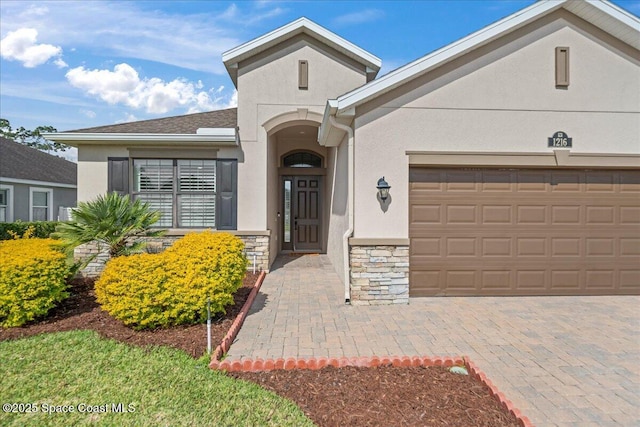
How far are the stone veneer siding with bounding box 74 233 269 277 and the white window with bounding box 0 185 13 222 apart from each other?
7428mm

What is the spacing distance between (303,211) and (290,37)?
591cm

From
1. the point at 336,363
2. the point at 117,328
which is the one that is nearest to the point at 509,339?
the point at 336,363

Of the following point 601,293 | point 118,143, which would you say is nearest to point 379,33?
point 118,143

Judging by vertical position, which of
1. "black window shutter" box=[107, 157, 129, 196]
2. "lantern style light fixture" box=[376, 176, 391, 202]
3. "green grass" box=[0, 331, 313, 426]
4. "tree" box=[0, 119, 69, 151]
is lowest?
"green grass" box=[0, 331, 313, 426]

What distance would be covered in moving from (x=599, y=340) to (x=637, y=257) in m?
3.53

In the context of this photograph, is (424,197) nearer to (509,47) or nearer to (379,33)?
(509,47)

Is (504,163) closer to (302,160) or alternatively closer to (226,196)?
(226,196)

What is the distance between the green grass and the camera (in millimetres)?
3094

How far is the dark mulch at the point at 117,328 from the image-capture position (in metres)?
4.62

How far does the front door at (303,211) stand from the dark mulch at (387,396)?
942 centimetres

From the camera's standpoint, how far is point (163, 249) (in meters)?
9.47

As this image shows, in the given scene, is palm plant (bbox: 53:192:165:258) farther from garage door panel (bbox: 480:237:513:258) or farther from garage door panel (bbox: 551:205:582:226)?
garage door panel (bbox: 551:205:582:226)

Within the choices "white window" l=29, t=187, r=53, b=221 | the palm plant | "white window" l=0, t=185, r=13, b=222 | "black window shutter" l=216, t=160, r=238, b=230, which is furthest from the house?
"white window" l=29, t=187, r=53, b=221

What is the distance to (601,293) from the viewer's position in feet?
23.5
